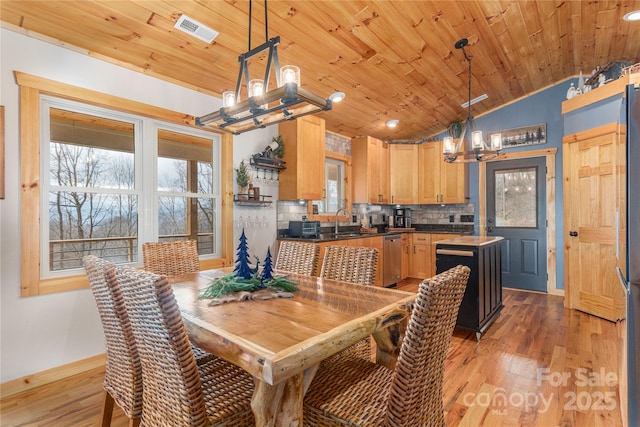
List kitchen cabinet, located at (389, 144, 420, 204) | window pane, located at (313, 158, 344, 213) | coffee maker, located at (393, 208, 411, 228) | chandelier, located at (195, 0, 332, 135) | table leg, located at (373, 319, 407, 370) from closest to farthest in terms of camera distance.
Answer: chandelier, located at (195, 0, 332, 135) < table leg, located at (373, 319, 407, 370) < window pane, located at (313, 158, 344, 213) < kitchen cabinet, located at (389, 144, 420, 204) < coffee maker, located at (393, 208, 411, 228)

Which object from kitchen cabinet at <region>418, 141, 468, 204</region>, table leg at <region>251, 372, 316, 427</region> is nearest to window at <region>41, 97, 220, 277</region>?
table leg at <region>251, 372, 316, 427</region>

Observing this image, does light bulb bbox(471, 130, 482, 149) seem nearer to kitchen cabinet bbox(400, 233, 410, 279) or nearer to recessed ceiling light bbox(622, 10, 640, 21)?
recessed ceiling light bbox(622, 10, 640, 21)

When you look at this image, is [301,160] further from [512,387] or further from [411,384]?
[411,384]

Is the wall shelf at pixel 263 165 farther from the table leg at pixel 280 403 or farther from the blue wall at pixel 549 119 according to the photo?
the blue wall at pixel 549 119

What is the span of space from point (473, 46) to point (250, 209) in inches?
118

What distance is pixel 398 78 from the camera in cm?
379

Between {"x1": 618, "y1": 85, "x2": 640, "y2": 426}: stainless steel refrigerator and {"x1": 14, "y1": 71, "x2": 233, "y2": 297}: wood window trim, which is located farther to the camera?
{"x1": 14, "y1": 71, "x2": 233, "y2": 297}: wood window trim

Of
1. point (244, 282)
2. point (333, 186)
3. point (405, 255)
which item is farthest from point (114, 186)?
point (405, 255)

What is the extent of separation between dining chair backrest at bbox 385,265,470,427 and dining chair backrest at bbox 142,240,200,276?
79.6 inches

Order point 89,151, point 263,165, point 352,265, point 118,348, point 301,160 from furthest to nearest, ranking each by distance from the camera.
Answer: point 301,160
point 263,165
point 89,151
point 352,265
point 118,348

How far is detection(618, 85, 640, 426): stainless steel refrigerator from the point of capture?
1295 millimetres

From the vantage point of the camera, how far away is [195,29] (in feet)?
8.11

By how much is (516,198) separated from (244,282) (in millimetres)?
4891

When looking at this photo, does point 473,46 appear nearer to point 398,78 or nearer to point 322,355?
point 398,78
